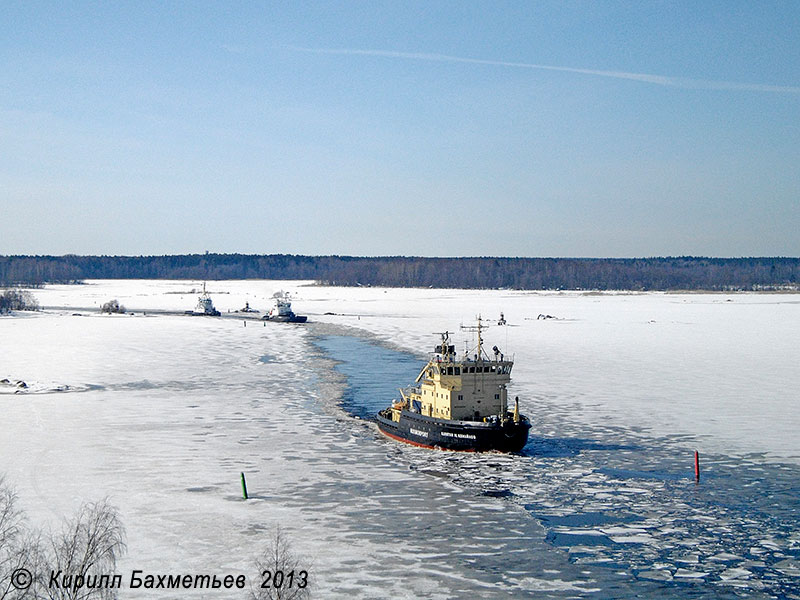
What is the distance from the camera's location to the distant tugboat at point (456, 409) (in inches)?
1248

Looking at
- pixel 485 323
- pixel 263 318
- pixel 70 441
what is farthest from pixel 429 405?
pixel 263 318

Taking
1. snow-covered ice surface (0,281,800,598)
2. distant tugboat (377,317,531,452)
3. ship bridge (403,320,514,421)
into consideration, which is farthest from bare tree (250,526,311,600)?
ship bridge (403,320,514,421)

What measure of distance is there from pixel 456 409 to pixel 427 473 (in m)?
5.83

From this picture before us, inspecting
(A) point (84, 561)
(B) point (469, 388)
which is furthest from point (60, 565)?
(B) point (469, 388)

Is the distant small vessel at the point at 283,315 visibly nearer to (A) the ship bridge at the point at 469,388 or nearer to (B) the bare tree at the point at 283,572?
(A) the ship bridge at the point at 469,388

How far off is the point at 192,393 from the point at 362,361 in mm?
17347

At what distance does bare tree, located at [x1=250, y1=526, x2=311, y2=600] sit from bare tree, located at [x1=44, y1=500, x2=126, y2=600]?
2845 mm

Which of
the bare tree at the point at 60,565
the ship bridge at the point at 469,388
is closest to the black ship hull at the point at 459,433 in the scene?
the ship bridge at the point at 469,388

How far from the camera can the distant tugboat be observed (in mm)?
31703

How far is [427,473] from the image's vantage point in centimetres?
2825

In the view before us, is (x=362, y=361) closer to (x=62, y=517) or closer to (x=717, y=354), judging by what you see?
(x=717, y=354)

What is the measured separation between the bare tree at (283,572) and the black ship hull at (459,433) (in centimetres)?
1170

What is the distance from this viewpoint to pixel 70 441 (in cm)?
3177

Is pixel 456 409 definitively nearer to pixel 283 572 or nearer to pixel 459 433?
pixel 459 433
